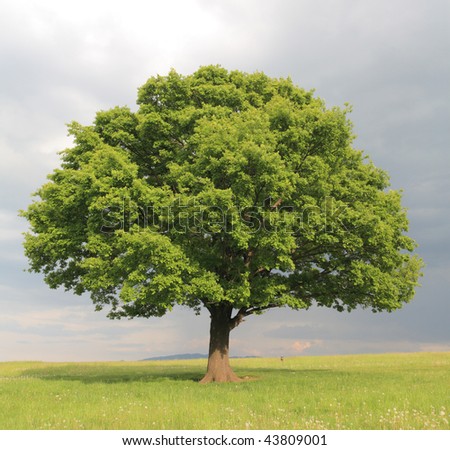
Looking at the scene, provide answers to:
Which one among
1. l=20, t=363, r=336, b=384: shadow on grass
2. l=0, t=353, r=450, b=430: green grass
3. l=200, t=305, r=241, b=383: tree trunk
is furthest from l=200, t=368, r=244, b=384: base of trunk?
l=0, t=353, r=450, b=430: green grass

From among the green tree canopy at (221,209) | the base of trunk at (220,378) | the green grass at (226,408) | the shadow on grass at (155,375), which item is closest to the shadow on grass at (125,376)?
the shadow on grass at (155,375)

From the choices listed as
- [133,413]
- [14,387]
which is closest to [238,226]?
[133,413]

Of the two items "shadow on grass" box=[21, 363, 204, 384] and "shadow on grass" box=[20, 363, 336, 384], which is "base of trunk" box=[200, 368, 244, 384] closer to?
"shadow on grass" box=[20, 363, 336, 384]

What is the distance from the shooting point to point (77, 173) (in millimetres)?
30656

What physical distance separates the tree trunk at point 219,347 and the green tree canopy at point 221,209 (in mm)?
103

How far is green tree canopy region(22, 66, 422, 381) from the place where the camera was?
27.2m

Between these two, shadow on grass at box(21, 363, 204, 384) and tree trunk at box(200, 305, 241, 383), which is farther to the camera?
shadow on grass at box(21, 363, 204, 384)

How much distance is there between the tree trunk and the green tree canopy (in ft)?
0.34

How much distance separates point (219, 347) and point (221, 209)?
12.5 metres

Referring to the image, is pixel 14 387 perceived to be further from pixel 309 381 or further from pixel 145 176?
pixel 309 381

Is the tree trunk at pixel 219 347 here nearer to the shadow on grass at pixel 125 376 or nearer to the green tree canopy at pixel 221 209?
the green tree canopy at pixel 221 209

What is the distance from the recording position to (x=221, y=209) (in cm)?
2642

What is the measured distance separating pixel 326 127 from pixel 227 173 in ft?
27.9

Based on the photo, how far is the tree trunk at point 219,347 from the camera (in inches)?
1309
